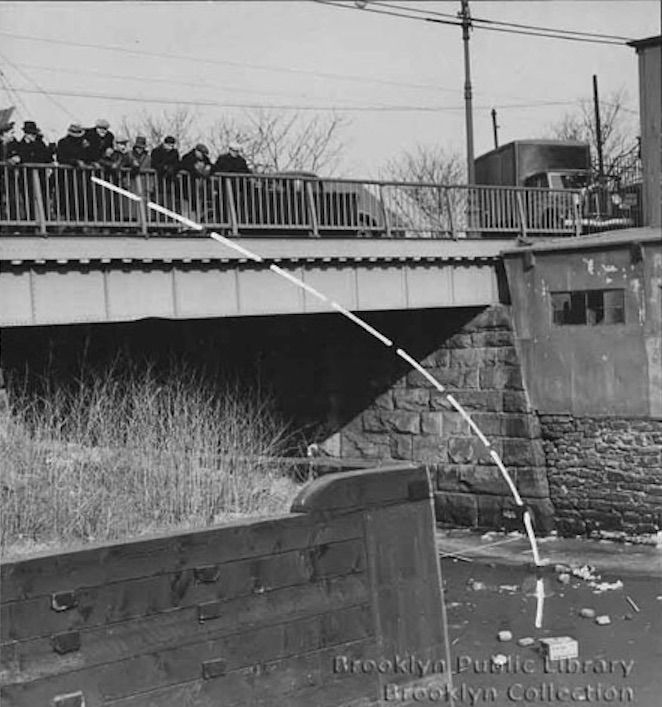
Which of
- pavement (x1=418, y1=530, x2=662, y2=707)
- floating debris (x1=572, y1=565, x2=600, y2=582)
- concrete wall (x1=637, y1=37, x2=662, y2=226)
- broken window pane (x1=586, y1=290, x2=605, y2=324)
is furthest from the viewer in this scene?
concrete wall (x1=637, y1=37, x2=662, y2=226)

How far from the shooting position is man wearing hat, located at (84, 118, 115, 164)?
613 inches

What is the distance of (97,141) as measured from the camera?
51.6 feet

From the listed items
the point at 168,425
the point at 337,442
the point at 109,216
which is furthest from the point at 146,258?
the point at 337,442

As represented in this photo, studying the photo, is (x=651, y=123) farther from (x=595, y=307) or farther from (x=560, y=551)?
(x=560, y=551)

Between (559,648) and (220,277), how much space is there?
823cm

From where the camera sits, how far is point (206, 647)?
9289 millimetres

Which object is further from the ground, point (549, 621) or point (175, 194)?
point (175, 194)

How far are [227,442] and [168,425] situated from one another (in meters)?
0.79

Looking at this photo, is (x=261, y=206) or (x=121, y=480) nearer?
(x=121, y=480)

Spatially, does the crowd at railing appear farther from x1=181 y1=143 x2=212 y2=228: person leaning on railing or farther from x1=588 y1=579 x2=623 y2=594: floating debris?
x1=588 y1=579 x2=623 y2=594: floating debris

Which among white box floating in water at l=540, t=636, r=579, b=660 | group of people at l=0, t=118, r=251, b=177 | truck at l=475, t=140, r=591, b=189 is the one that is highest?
truck at l=475, t=140, r=591, b=189

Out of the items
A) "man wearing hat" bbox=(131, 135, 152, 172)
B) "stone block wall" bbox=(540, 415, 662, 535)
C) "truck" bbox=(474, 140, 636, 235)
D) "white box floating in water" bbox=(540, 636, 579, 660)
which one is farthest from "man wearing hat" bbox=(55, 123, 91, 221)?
"truck" bbox=(474, 140, 636, 235)

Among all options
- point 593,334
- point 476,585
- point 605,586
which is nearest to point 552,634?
point 605,586

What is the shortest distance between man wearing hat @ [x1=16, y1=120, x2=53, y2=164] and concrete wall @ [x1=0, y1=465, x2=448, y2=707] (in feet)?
24.7
